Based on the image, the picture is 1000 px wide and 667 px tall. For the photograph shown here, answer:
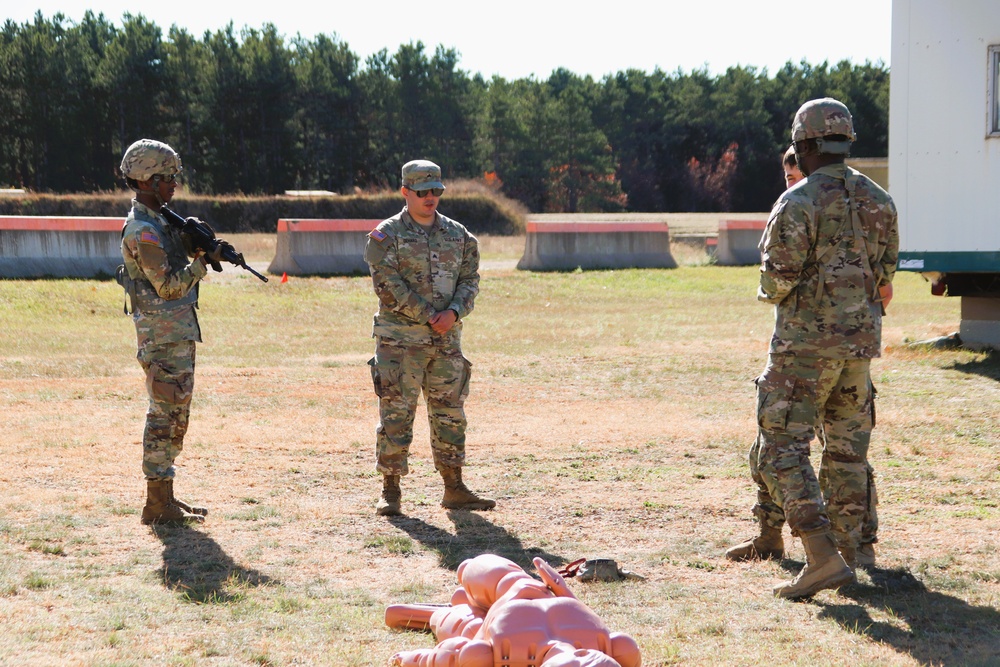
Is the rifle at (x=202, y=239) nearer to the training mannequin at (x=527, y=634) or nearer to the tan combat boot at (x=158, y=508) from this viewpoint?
the tan combat boot at (x=158, y=508)

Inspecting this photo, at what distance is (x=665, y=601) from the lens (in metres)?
5.07

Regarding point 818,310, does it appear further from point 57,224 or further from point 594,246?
point 594,246

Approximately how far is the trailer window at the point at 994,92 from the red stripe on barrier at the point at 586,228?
13.0 meters

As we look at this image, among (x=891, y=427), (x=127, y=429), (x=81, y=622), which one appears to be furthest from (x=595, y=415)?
(x=81, y=622)

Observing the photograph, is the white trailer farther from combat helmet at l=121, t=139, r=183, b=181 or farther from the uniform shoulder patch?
the uniform shoulder patch

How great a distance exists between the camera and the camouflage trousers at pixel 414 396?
6762 millimetres

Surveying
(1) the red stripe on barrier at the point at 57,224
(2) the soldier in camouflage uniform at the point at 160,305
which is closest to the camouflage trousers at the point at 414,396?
(2) the soldier in camouflage uniform at the point at 160,305

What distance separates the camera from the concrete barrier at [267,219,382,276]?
21609 mm

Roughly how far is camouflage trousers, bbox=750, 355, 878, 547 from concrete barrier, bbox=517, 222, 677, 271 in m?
18.4

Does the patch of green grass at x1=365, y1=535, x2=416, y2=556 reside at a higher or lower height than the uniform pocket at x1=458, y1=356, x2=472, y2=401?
lower

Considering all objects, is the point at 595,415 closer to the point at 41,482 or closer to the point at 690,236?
the point at 41,482

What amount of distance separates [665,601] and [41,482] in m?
4.57

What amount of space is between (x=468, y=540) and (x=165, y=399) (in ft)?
6.30

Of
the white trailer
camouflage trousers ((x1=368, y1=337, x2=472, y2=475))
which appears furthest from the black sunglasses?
the white trailer
